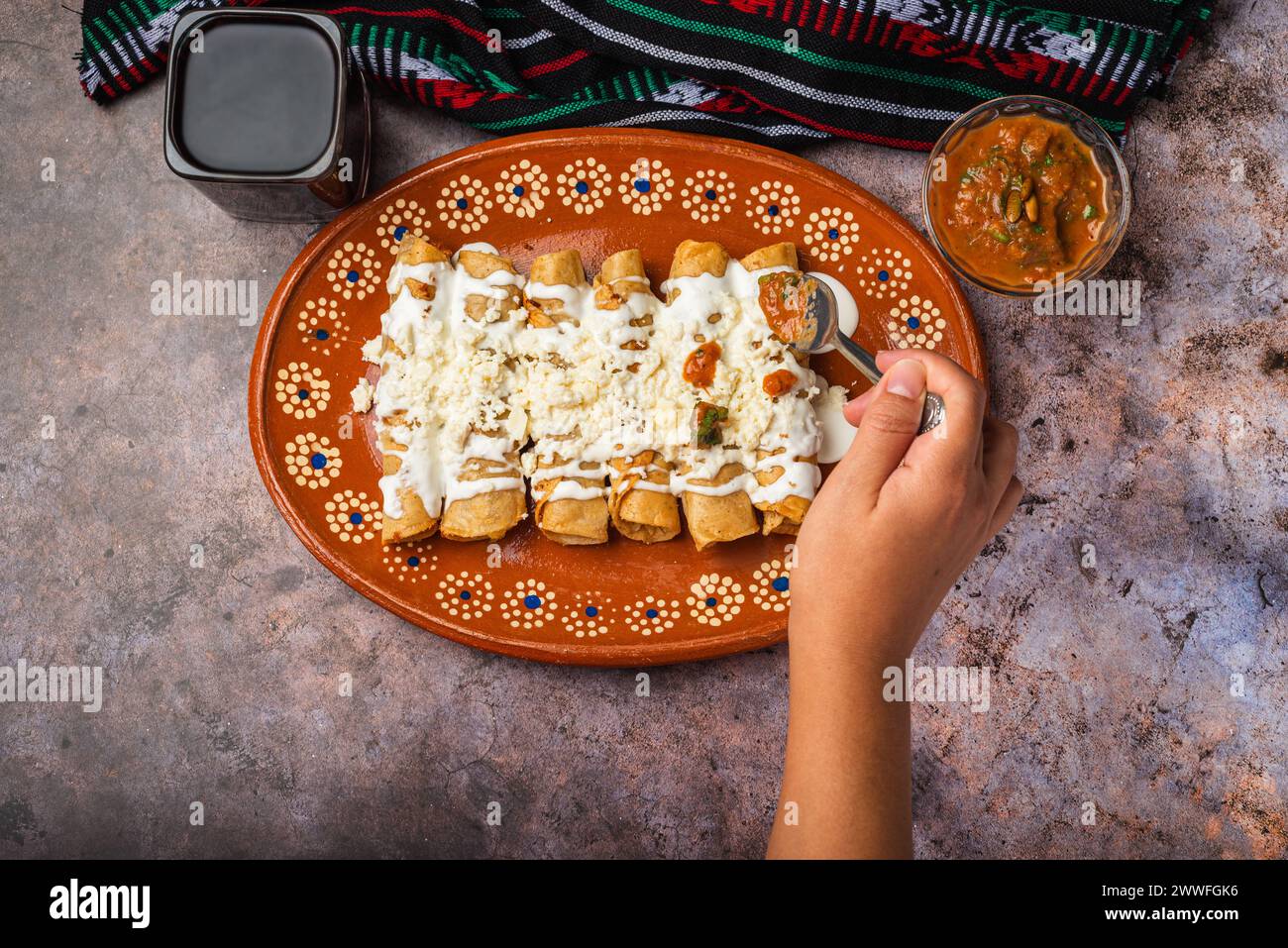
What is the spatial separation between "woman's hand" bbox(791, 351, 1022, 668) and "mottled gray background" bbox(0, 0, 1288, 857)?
0.62 m

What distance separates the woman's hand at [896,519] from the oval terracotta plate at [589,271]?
0.46m

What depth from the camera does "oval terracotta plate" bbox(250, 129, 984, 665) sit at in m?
2.41

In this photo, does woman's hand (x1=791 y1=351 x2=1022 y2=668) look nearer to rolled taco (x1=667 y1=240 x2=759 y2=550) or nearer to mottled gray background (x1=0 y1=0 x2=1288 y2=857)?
rolled taco (x1=667 y1=240 x2=759 y2=550)

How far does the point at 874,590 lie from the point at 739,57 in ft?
5.17

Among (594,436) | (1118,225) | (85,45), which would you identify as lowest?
(594,436)

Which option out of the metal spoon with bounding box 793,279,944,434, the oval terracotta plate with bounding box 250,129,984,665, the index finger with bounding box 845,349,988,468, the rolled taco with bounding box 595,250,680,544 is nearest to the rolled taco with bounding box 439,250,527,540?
the oval terracotta plate with bounding box 250,129,984,665

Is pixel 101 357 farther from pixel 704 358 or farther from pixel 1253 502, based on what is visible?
pixel 1253 502

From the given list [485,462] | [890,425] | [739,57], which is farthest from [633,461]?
[739,57]

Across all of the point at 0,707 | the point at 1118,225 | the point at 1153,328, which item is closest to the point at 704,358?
the point at 1118,225

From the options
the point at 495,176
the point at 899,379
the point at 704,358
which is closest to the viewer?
the point at 899,379

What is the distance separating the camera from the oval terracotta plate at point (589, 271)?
2.41 meters

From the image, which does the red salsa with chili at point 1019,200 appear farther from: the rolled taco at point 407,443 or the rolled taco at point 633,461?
the rolled taco at point 407,443

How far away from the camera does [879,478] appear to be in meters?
1.91

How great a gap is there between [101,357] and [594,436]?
5.04ft
